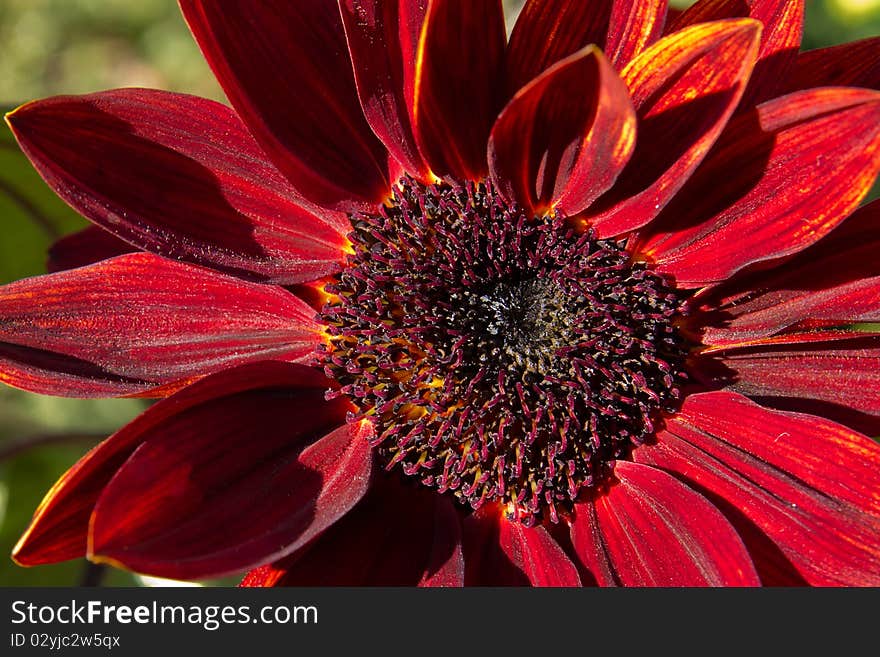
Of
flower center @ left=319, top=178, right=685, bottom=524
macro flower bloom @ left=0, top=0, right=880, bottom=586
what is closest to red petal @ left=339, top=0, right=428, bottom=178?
macro flower bloom @ left=0, top=0, right=880, bottom=586

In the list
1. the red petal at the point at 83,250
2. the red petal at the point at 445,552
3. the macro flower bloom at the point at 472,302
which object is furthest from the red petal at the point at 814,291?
the red petal at the point at 83,250

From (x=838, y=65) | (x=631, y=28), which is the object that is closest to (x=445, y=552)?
(x=631, y=28)

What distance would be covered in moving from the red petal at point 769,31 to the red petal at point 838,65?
0.09 metres

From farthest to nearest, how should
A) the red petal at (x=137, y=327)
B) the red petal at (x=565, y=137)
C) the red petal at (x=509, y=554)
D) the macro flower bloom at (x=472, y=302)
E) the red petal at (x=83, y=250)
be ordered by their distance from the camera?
the red petal at (x=83, y=250), the red petal at (x=509, y=554), the red petal at (x=137, y=327), the macro flower bloom at (x=472, y=302), the red petal at (x=565, y=137)

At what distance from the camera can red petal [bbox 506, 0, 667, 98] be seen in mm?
1402

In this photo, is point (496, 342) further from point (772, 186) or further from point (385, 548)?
point (772, 186)

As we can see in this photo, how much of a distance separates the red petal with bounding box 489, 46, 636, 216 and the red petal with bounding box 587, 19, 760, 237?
7 cm

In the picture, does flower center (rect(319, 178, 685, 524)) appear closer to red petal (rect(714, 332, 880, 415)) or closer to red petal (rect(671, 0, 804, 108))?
red petal (rect(714, 332, 880, 415))

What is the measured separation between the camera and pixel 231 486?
145 centimetres

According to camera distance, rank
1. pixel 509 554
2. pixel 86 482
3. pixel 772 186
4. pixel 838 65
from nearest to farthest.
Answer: pixel 86 482 < pixel 772 186 < pixel 838 65 < pixel 509 554

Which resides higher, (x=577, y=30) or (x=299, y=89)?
(x=299, y=89)

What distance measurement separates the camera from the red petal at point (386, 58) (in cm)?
139

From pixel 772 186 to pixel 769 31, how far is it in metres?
0.24

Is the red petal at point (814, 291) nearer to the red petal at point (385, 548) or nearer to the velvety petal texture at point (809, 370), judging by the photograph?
the velvety petal texture at point (809, 370)
